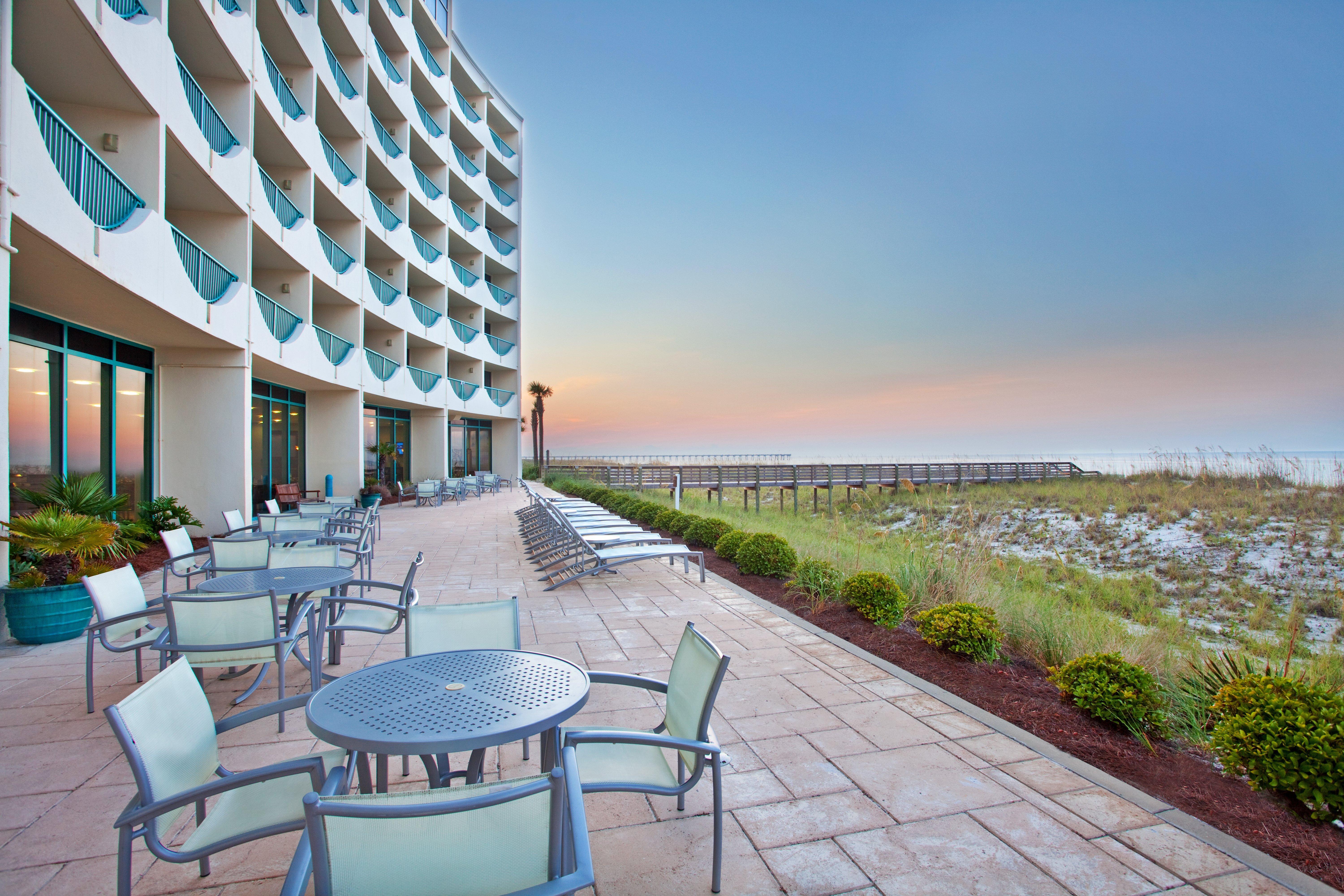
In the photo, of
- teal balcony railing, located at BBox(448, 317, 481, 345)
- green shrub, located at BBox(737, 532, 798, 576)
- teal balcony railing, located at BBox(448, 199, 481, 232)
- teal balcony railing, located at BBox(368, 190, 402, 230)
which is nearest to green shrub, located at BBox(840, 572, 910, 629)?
green shrub, located at BBox(737, 532, 798, 576)

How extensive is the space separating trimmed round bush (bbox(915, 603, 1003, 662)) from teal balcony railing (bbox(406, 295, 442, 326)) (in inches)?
772

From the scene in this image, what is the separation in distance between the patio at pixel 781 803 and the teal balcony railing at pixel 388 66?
1959 cm

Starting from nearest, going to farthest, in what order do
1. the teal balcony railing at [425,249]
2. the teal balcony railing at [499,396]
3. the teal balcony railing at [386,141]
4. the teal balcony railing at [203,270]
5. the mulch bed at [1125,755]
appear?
the mulch bed at [1125,755] → the teal balcony railing at [203,270] → the teal balcony railing at [386,141] → the teal balcony railing at [425,249] → the teal balcony railing at [499,396]

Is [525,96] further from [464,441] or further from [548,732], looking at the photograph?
[548,732]

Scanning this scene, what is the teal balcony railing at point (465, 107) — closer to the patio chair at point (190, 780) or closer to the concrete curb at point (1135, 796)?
the concrete curb at point (1135, 796)

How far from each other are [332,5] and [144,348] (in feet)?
→ 35.8

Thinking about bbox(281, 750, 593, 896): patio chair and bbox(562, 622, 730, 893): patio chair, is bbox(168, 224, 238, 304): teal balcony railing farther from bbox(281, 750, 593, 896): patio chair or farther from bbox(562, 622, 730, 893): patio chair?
bbox(281, 750, 593, 896): patio chair

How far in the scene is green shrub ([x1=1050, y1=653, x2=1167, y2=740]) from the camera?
3.23 m

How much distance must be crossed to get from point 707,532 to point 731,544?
1201mm

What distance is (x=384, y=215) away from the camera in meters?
18.8

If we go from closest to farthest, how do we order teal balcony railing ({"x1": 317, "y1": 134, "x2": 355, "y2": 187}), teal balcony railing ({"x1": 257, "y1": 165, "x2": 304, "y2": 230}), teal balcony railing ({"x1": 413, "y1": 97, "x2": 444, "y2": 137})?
teal balcony railing ({"x1": 257, "y1": 165, "x2": 304, "y2": 230}) < teal balcony railing ({"x1": 317, "y1": 134, "x2": 355, "y2": 187}) < teal balcony railing ({"x1": 413, "y1": 97, "x2": 444, "y2": 137})

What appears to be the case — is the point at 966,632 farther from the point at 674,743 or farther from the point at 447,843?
the point at 447,843

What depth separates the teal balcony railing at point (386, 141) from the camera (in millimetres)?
18469

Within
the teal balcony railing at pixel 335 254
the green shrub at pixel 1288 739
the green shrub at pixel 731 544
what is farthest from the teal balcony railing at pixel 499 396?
the green shrub at pixel 1288 739
